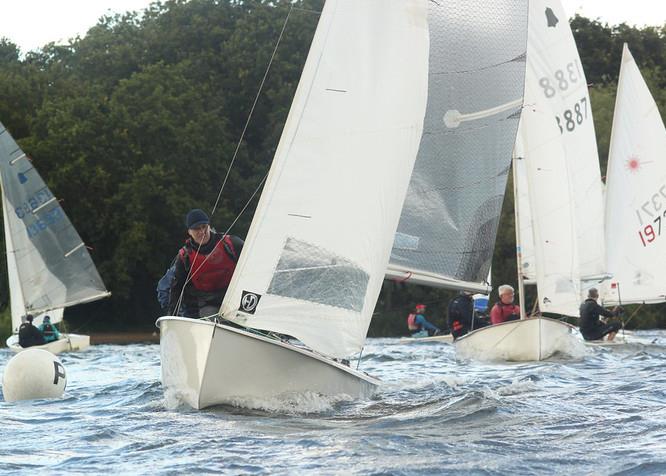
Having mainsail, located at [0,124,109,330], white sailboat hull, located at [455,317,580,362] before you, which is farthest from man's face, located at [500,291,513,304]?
mainsail, located at [0,124,109,330]

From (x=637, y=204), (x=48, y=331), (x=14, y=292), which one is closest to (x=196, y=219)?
(x=48, y=331)

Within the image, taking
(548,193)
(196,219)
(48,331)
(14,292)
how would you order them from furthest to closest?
(14,292), (48,331), (548,193), (196,219)

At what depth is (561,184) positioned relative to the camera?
1889 cm

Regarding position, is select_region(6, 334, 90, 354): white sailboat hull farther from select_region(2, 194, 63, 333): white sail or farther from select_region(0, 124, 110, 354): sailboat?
select_region(0, 124, 110, 354): sailboat

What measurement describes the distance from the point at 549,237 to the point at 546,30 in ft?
10.3

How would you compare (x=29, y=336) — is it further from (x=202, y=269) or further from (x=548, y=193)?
(x=202, y=269)

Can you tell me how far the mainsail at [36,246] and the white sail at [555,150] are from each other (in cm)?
1123

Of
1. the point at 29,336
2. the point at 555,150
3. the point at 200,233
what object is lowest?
the point at 29,336

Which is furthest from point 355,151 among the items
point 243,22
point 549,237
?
point 243,22

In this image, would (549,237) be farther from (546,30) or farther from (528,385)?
(528,385)

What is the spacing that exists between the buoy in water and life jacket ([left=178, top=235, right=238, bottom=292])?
6.55ft

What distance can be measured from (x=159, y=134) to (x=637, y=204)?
17.7 metres

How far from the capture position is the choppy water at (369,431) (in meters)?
7.79

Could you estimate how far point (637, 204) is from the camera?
25875 mm
